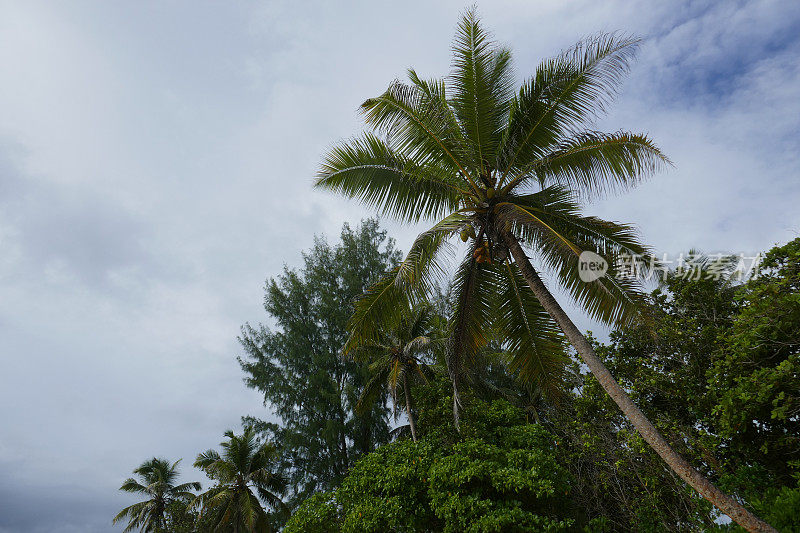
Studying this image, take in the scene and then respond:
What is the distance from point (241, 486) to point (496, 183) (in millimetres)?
19429

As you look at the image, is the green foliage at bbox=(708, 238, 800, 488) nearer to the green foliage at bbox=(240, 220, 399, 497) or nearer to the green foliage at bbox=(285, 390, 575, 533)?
the green foliage at bbox=(285, 390, 575, 533)

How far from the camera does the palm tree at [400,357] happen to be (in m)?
18.3

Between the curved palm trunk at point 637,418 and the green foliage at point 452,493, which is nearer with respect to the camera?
the curved palm trunk at point 637,418

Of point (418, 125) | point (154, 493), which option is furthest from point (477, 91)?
point (154, 493)

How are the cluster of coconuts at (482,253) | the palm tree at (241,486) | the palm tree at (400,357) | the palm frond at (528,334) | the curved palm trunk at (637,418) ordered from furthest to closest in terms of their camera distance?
the palm tree at (241,486) → the palm tree at (400,357) → the palm frond at (528,334) → the cluster of coconuts at (482,253) → the curved palm trunk at (637,418)

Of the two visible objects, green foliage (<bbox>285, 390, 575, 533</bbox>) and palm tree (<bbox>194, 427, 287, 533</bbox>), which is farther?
palm tree (<bbox>194, 427, 287, 533</bbox>)

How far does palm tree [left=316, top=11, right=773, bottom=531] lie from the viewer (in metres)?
7.46

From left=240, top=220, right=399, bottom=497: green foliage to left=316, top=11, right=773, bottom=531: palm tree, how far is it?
1401 centimetres

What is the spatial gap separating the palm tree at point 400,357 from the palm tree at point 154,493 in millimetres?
15291

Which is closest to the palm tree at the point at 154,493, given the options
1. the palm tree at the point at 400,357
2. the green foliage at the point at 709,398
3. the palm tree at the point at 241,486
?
the palm tree at the point at 241,486

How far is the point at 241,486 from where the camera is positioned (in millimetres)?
21375

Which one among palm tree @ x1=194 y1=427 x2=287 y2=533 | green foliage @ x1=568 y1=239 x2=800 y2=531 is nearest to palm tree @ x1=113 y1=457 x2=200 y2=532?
palm tree @ x1=194 y1=427 x2=287 y2=533

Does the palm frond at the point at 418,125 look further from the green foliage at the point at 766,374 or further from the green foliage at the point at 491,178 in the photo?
the green foliage at the point at 766,374

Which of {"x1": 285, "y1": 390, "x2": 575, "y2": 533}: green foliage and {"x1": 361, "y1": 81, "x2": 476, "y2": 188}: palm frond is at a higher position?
{"x1": 361, "y1": 81, "x2": 476, "y2": 188}: palm frond
